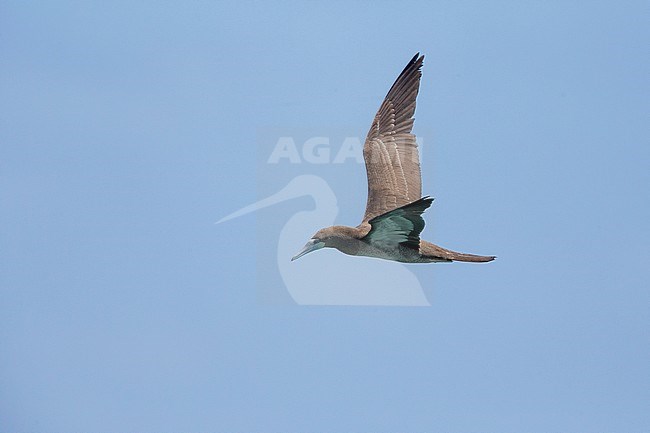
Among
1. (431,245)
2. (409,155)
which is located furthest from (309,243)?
(409,155)

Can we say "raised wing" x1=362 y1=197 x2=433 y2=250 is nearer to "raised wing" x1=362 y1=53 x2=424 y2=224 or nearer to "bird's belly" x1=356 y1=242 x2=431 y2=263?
"bird's belly" x1=356 y1=242 x2=431 y2=263

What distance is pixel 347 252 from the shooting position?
22406mm

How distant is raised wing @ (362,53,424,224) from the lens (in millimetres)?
24828

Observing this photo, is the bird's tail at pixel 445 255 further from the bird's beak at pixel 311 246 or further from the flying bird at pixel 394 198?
the bird's beak at pixel 311 246

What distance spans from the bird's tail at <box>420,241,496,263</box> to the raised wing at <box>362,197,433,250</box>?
48cm

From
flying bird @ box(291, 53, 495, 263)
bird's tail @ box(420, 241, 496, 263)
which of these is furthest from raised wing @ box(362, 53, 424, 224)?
bird's tail @ box(420, 241, 496, 263)

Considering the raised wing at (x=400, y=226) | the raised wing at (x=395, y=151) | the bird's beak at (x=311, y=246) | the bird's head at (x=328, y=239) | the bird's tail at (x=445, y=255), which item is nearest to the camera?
the raised wing at (x=400, y=226)

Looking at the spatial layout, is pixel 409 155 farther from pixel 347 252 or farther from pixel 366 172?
pixel 347 252

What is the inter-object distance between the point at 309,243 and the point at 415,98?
5.81 metres

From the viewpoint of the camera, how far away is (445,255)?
22.7 metres

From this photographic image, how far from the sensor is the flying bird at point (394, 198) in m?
21.0

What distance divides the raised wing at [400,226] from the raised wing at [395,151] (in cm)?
267

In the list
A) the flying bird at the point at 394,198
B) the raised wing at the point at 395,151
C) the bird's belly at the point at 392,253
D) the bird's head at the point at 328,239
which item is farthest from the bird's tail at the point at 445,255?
the raised wing at the point at 395,151

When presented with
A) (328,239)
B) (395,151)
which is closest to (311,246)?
(328,239)
